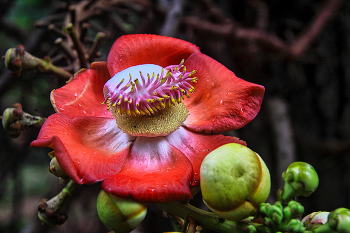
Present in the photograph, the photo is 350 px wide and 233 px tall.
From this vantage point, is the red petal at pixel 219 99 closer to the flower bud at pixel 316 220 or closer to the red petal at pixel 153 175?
the red petal at pixel 153 175

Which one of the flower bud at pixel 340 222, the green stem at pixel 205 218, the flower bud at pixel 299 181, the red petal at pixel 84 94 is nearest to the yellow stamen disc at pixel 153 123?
the red petal at pixel 84 94

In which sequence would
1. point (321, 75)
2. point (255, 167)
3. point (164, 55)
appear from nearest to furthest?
point (255, 167)
point (164, 55)
point (321, 75)

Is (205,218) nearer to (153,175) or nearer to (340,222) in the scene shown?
(153,175)

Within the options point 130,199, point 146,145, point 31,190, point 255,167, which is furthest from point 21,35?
point 31,190

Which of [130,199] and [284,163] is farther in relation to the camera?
[284,163]

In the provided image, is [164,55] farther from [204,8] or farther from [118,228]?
[204,8]

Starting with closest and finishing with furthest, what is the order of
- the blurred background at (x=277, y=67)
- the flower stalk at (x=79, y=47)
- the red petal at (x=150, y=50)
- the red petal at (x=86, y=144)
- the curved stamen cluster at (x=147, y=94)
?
1. the red petal at (x=86, y=144)
2. the curved stamen cluster at (x=147, y=94)
3. the red petal at (x=150, y=50)
4. the flower stalk at (x=79, y=47)
5. the blurred background at (x=277, y=67)

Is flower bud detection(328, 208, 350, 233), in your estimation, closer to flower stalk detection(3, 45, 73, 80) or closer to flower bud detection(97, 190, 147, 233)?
flower bud detection(97, 190, 147, 233)

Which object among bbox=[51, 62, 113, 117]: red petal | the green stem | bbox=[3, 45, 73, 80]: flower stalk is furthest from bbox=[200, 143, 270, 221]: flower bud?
bbox=[3, 45, 73, 80]: flower stalk
